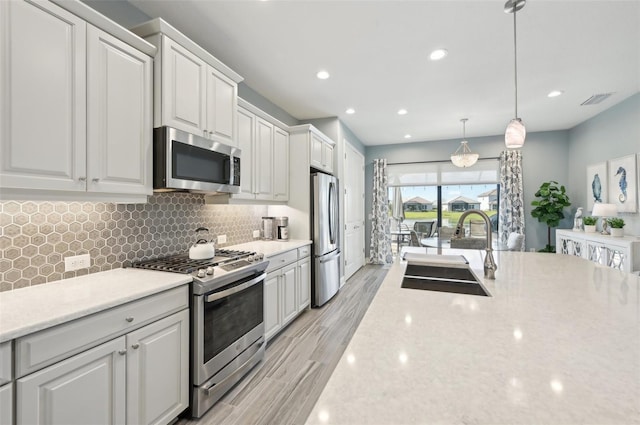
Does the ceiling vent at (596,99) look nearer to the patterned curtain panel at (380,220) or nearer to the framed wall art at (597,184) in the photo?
the framed wall art at (597,184)

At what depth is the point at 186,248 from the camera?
7.96 feet

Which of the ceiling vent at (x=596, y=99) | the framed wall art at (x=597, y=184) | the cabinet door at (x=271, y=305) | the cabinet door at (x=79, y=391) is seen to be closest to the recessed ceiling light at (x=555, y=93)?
the ceiling vent at (x=596, y=99)

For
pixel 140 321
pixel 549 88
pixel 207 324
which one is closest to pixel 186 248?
pixel 207 324

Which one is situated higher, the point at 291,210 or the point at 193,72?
the point at 193,72

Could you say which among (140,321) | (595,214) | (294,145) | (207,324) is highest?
(294,145)

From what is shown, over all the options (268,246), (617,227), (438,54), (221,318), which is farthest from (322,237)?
(617,227)

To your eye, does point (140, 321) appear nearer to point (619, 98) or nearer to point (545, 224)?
point (619, 98)

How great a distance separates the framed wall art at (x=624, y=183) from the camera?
145 inches

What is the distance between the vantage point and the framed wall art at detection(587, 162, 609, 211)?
14.0ft

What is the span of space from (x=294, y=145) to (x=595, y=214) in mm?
4422

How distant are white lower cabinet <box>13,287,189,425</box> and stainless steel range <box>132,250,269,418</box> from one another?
76mm

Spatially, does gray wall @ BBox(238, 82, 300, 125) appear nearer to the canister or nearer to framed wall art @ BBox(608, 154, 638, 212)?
the canister

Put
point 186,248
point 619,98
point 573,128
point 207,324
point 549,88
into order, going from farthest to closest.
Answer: point 573,128 → point 619,98 → point 549,88 → point 186,248 → point 207,324

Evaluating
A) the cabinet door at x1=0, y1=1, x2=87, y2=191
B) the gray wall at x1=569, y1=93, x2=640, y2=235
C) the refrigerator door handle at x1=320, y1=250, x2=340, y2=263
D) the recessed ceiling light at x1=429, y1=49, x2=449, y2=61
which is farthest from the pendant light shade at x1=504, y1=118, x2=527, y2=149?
the gray wall at x1=569, y1=93, x2=640, y2=235
